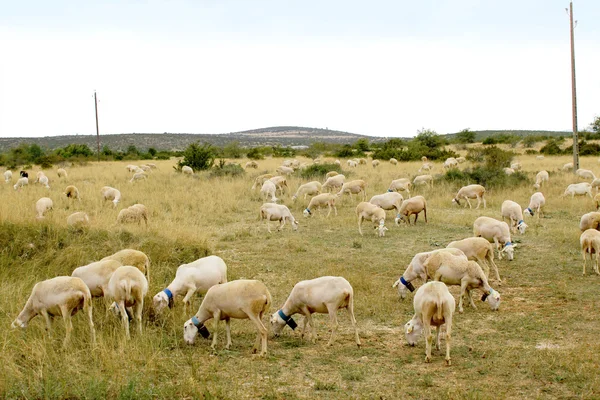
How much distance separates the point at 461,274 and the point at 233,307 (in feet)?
12.6

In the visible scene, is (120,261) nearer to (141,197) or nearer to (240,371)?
(240,371)

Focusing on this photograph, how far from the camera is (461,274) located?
926cm

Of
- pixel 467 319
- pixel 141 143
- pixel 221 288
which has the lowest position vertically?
pixel 467 319

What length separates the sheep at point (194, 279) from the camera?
8.91 metres

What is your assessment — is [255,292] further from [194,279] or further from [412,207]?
[412,207]

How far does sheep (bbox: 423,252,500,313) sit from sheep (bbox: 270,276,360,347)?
211cm

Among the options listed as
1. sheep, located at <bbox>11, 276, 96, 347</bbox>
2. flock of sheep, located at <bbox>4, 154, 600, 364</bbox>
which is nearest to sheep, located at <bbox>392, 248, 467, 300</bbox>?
flock of sheep, located at <bbox>4, 154, 600, 364</bbox>

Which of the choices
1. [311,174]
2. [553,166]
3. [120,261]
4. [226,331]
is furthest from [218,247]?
[553,166]

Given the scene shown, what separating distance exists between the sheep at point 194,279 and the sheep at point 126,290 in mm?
670

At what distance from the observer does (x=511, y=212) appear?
1575 centimetres

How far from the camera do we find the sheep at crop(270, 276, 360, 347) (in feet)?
25.7

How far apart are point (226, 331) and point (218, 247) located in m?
6.85

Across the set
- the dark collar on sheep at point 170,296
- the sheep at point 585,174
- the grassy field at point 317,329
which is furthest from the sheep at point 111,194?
the sheep at point 585,174

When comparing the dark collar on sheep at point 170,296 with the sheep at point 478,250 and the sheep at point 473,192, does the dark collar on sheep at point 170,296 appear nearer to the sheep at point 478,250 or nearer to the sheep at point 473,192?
the sheep at point 478,250
